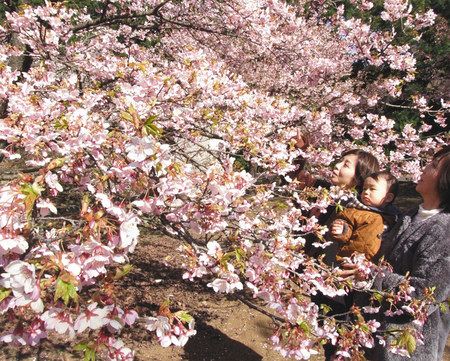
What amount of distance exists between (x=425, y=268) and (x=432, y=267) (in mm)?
30

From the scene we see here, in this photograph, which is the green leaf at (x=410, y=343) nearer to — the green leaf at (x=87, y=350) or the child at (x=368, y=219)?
the child at (x=368, y=219)

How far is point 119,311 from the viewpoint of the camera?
1.35m

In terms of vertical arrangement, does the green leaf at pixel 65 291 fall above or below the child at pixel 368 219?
above

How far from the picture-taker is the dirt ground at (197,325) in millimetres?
3385

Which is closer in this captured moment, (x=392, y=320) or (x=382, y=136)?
(x=392, y=320)

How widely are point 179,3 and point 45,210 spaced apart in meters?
4.86

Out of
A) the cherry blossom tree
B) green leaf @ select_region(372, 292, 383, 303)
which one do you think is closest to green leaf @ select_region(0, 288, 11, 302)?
the cherry blossom tree

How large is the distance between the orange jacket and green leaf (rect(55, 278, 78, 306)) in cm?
175

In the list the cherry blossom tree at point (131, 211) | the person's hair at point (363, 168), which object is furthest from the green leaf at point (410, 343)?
the person's hair at point (363, 168)

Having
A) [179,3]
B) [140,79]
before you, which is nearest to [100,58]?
[140,79]

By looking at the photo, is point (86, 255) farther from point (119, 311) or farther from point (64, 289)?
point (119, 311)

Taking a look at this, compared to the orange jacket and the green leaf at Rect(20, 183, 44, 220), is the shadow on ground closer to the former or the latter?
the orange jacket

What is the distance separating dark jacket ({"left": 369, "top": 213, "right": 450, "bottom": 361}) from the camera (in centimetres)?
178

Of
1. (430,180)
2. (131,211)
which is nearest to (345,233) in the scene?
(430,180)
